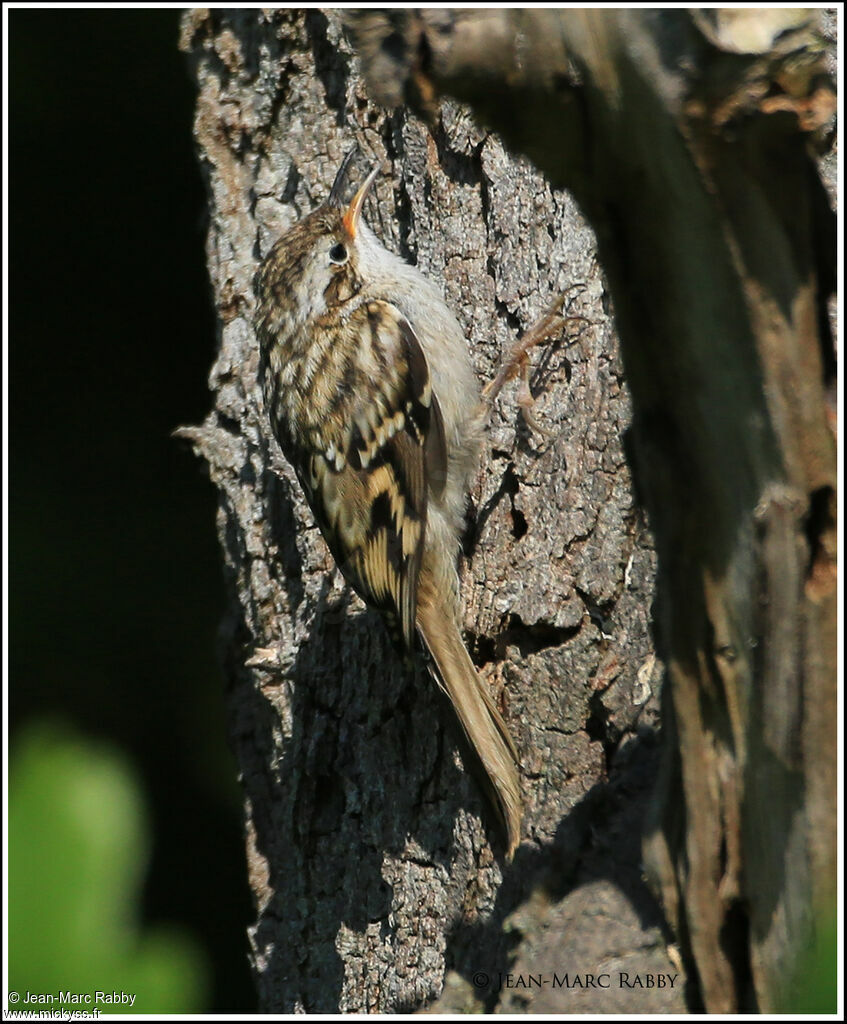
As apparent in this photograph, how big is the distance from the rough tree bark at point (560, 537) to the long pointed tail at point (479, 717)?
66 mm

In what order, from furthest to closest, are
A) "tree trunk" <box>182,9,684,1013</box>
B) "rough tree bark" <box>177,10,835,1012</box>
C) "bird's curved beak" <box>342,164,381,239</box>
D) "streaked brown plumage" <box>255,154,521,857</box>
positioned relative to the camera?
"bird's curved beak" <box>342,164,381,239</box> < "streaked brown plumage" <box>255,154,521,857</box> < "tree trunk" <box>182,9,684,1013</box> < "rough tree bark" <box>177,10,835,1012</box>

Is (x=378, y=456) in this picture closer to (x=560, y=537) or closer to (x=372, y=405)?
(x=372, y=405)

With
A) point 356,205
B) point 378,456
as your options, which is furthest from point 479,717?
point 356,205

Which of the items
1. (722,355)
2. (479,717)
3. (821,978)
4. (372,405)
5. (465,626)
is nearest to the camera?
(821,978)

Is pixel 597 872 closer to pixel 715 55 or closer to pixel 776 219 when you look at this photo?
Result: pixel 776 219

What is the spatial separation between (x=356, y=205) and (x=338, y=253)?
148mm

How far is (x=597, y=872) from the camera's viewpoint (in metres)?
1.92

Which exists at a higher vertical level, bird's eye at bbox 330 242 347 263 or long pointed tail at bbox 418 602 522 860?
bird's eye at bbox 330 242 347 263

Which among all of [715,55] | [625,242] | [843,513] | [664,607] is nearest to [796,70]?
[715,55]

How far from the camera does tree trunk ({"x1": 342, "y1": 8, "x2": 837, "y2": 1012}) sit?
1.22m

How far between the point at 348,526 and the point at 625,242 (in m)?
1.64

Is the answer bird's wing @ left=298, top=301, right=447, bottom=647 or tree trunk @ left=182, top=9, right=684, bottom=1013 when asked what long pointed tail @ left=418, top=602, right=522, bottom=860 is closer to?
tree trunk @ left=182, top=9, right=684, bottom=1013

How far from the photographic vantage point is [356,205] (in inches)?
117

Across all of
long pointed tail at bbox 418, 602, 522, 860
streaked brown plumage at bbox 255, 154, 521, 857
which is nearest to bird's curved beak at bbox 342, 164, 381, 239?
streaked brown plumage at bbox 255, 154, 521, 857
